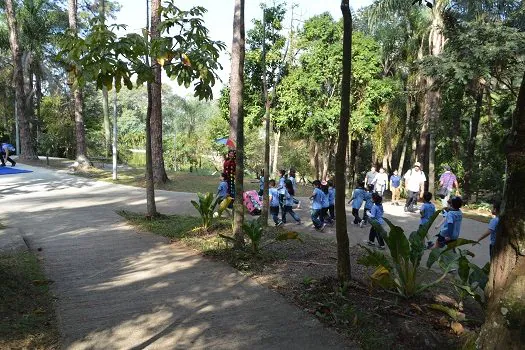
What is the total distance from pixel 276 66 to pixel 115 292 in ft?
47.1

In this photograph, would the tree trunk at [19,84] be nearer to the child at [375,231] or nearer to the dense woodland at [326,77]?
the dense woodland at [326,77]

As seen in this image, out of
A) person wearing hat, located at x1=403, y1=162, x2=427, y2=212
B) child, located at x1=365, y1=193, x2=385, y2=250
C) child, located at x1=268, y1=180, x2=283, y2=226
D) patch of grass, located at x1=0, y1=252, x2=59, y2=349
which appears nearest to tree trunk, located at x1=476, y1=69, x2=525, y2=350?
patch of grass, located at x1=0, y1=252, x2=59, y2=349

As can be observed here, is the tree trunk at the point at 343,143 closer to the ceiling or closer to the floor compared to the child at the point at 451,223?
closer to the ceiling

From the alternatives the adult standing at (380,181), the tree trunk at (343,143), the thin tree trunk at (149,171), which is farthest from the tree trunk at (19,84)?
the tree trunk at (343,143)

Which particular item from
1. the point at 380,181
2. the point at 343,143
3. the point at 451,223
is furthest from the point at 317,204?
the point at 343,143

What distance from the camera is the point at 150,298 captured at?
4.95 meters

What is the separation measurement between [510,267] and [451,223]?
484 cm

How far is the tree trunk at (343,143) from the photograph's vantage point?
15.2 feet

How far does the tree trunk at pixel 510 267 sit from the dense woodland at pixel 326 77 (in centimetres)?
2

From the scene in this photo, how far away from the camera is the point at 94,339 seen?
3891 millimetres

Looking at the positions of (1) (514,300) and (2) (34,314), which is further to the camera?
(2) (34,314)

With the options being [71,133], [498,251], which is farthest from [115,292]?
[71,133]

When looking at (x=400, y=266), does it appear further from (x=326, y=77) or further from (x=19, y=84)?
(x=19, y=84)

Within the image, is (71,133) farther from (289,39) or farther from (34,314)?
(34,314)
